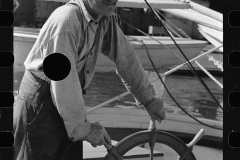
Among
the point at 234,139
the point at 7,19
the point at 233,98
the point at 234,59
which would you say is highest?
the point at 7,19

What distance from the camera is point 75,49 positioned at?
1.65 metres

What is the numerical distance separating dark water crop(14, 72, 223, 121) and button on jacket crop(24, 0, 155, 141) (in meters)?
5.99

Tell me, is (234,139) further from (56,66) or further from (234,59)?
(56,66)

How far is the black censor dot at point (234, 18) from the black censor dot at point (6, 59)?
0.62 metres

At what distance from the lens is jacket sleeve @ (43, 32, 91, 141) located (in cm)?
159

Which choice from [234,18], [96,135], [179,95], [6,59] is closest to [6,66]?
[6,59]

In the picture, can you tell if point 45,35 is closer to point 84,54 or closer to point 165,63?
point 84,54

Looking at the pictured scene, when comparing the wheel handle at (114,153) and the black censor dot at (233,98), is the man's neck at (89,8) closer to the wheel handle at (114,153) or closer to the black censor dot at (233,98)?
the wheel handle at (114,153)

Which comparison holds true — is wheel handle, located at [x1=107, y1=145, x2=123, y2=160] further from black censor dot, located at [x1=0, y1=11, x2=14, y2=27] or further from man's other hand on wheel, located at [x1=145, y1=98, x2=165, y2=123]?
black censor dot, located at [x1=0, y1=11, x2=14, y2=27]

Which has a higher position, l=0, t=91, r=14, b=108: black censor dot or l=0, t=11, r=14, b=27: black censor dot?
l=0, t=11, r=14, b=27: black censor dot

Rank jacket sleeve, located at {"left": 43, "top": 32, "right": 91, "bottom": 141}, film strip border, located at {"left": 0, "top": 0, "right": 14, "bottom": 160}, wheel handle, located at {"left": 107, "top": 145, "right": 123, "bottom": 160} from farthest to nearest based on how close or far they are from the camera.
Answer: wheel handle, located at {"left": 107, "top": 145, "right": 123, "bottom": 160}, jacket sleeve, located at {"left": 43, "top": 32, "right": 91, "bottom": 141}, film strip border, located at {"left": 0, "top": 0, "right": 14, "bottom": 160}

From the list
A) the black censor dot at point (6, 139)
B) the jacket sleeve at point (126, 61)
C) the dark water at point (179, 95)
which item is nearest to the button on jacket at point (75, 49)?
the jacket sleeve at point (126, 61)

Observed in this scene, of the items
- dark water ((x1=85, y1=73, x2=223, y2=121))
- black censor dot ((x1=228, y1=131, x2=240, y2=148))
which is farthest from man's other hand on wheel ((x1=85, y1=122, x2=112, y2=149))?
dark water ((x1=85, y1=73, x2=223, y2=121))

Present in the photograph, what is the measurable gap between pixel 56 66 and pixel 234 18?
0.56 metres
